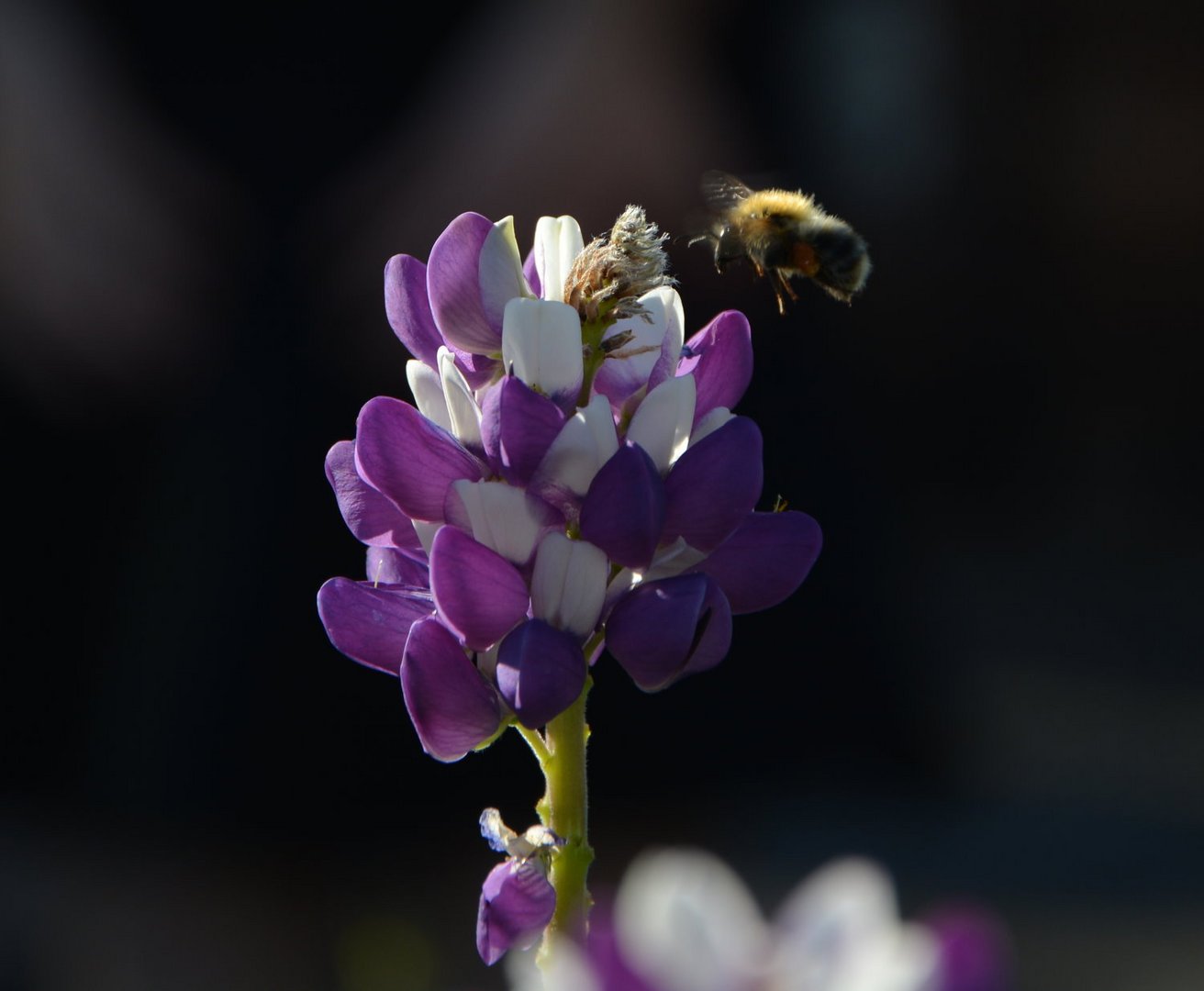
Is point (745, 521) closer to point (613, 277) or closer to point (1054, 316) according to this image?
point (613, 277)

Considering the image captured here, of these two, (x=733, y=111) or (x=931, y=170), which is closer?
(x=733, y=111)

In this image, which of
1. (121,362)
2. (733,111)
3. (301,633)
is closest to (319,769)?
(301,633)

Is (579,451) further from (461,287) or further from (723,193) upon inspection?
(723,193)

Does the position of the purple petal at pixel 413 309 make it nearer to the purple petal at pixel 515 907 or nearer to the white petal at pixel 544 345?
the white petal at pixel 544 345

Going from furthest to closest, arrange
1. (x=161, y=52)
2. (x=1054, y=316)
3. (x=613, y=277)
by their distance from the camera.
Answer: (x=1054, y=316) < (x=161, y=52) < (x=613, y=277)

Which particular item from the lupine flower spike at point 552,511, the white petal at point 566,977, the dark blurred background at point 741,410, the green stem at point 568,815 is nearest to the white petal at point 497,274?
the lupine flower spike at point 552,511

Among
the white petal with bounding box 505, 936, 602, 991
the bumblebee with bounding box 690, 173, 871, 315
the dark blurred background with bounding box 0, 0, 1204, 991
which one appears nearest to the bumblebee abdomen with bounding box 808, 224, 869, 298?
the bumblebee with bounding box 690, 173, 871, 315
